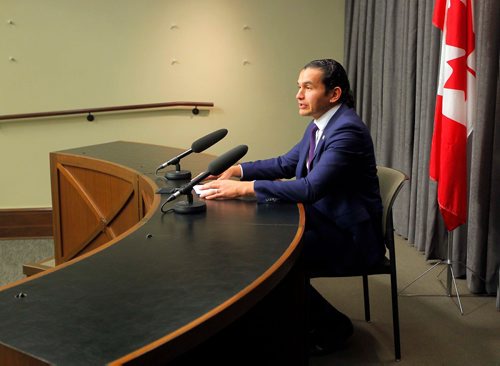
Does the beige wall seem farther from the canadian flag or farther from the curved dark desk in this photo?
the curved dark desk

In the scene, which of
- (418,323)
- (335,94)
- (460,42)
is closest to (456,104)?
(460,42)

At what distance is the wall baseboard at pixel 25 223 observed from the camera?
5.38 meters

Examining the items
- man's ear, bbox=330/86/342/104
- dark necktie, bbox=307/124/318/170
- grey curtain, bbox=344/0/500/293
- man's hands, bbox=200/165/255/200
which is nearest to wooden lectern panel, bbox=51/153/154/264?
man's hands, bbox=200/165/255/200

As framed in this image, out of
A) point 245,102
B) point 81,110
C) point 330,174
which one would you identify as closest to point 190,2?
point 245,102

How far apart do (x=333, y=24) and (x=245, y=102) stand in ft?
3.48

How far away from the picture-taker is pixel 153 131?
18.3 ft

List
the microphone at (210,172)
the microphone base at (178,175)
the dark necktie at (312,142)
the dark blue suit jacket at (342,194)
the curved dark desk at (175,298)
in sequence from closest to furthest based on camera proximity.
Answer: the curved dark desk at (175,298)
the microphone at (210,172)
the dark blue suit jacket at (342,194)
the dark necktie at (312,142)
the microphone base at (178,175)

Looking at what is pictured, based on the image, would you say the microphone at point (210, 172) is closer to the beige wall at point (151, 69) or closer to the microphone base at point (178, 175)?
the microphone base at point (178, 175)

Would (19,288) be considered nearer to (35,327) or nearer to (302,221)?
(35,327)

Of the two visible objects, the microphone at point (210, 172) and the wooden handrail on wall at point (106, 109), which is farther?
the wooden handrail on wall at point (106, 109)

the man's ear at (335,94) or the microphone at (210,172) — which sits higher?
the man's ear at (335,94)

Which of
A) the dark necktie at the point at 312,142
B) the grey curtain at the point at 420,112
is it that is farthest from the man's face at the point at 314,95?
the grey curtain at the point at 420,112

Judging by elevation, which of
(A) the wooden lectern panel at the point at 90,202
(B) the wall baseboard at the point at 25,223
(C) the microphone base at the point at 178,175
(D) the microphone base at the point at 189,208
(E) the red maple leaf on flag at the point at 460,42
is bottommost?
(B) the wall baseboard at the point at 25,223

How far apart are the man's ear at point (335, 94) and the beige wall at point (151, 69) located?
3.06m
